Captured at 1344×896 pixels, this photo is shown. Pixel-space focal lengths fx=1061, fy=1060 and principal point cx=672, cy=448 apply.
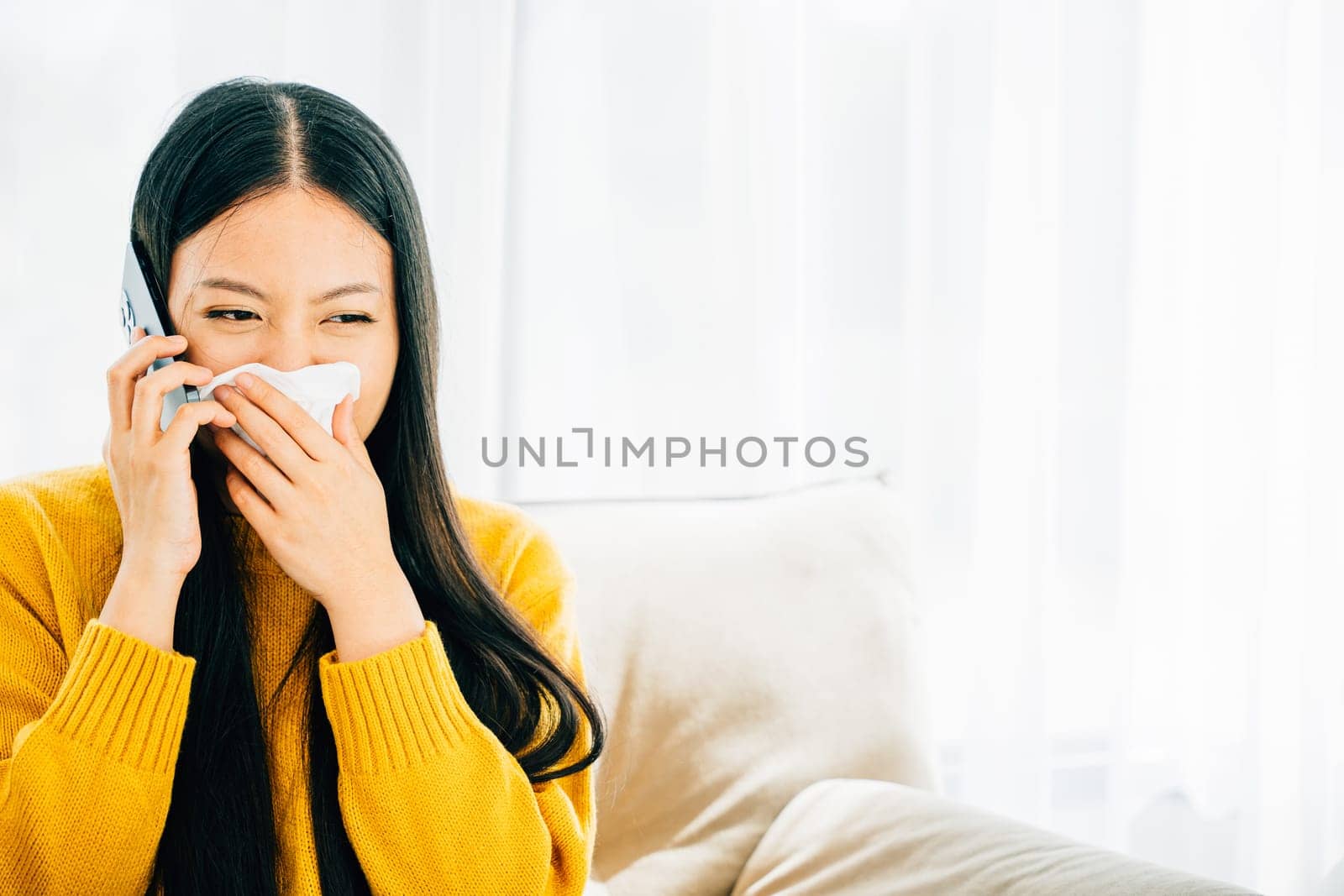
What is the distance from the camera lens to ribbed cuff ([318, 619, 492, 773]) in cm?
86

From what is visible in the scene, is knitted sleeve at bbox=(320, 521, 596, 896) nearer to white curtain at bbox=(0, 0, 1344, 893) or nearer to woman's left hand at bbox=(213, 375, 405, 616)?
woman's left hand at bbox=(213, 375, 405, 616)

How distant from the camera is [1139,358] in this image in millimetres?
1880

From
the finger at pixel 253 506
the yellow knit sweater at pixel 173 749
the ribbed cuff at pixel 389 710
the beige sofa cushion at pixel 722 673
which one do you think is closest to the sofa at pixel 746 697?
the beige sofa cushion at pixel 722 673

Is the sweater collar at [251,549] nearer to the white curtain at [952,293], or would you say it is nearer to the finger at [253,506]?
the finger at [253,506]

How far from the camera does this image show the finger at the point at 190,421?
831 mm

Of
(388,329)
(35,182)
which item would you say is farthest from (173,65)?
(388,329)

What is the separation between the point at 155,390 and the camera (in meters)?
0.83

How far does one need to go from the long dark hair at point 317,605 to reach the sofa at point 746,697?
198mm

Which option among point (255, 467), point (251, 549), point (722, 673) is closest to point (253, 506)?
point (255, 467)

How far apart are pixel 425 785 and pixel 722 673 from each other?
1.37 ft

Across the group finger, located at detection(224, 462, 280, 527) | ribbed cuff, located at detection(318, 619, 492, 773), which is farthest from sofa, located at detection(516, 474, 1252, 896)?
finger, located at detection(224, 462, 280, 527)

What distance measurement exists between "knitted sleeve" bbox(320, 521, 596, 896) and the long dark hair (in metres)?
0.06

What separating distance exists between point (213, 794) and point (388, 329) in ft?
1.37

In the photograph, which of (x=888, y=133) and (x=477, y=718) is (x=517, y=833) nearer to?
(x=477, y=718)
